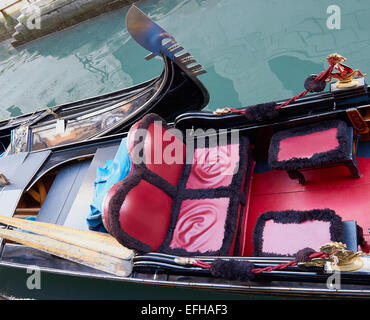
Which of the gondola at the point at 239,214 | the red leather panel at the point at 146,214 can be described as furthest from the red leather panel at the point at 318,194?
the red leather panel at the point at 146,214

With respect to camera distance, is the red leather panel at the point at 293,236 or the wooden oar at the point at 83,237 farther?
the wooden oar at the point at 83,237

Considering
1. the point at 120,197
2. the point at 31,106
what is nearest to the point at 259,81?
the point at 120,197

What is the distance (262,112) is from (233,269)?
913mm

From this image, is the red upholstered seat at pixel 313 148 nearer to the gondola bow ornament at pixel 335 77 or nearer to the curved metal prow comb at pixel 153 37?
the gondola bow ornament at pixel 335 77

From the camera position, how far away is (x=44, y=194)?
3.04 m

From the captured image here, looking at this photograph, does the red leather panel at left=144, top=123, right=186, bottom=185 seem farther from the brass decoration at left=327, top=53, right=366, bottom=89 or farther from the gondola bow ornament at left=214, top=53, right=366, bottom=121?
the brass decoration at left=327, top=53, right=366, bottom=89

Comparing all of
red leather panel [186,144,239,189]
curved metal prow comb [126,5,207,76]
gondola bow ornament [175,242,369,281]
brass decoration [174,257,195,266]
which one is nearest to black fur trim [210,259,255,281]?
gondola bow ornament [175,242,369,281]

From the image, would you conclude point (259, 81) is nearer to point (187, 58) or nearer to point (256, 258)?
point (187, 58)

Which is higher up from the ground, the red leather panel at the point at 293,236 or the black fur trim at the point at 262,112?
the black fur trim at the point at 262,112

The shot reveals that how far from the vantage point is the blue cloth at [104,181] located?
2.21 m

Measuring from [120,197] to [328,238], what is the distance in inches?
37.2

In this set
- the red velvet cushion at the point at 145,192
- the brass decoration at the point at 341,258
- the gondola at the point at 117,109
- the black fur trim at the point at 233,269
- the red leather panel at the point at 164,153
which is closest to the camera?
the brass decoration at the point at 341,258

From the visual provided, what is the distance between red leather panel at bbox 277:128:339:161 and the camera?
2029 millimetres

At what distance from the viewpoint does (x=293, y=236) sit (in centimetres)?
183
